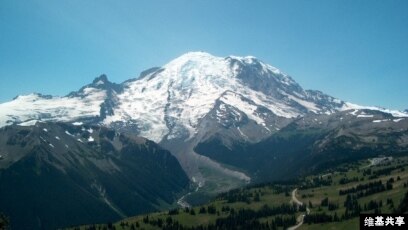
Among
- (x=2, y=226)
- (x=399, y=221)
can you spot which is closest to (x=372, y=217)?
(x=399, y=221)

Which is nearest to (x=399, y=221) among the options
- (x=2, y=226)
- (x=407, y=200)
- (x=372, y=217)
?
(x=372, y=217)

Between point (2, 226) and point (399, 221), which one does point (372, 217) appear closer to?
point (399, 221)

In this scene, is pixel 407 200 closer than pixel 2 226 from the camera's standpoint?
No

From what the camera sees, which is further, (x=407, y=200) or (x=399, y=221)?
(x=407, y=200)

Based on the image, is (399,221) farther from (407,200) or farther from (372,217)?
(407,200)

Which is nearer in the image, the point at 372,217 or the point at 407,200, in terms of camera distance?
the point at 372,217

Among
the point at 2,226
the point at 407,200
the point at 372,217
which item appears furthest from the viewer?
the point at 407,200

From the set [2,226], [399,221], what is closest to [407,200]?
[399,221]

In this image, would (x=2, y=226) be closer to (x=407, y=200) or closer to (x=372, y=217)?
(x=372, y=217)

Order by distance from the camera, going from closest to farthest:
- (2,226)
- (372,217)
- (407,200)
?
(372,217), (2,226), (407,200)
